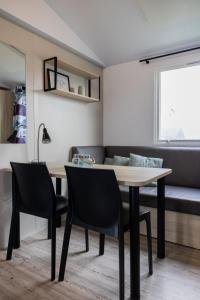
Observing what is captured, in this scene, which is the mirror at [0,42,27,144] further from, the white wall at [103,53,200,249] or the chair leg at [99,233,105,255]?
the white wall at [103,53,200,249]

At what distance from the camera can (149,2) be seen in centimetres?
237

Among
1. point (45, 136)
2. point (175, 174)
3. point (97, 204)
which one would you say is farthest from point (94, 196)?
point (175, 174)

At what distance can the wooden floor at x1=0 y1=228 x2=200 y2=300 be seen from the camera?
1.56 m

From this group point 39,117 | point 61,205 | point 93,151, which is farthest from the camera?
point 93,151

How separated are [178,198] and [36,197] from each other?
53.2 inches

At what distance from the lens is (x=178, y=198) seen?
226cm

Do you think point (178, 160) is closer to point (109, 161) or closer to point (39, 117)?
point (109, 161)

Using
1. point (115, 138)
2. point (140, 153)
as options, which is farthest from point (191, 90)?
point (115, 138)

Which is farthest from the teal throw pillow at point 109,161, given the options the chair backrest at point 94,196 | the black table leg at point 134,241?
the black table leg at point 134,241

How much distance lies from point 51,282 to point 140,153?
6.36 feet

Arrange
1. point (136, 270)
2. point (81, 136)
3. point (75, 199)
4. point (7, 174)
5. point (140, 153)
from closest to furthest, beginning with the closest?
point (136, 270) → point (75, 199) → point (7, 174) → point (140, 153) → point (81, 136)

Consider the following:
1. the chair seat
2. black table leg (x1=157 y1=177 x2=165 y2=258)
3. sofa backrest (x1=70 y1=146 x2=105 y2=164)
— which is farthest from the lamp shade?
black table leg (x1=157 y1=177 x2=165 y2=258)

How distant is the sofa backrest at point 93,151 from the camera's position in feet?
10.1

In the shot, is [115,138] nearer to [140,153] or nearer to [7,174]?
[140,153]
